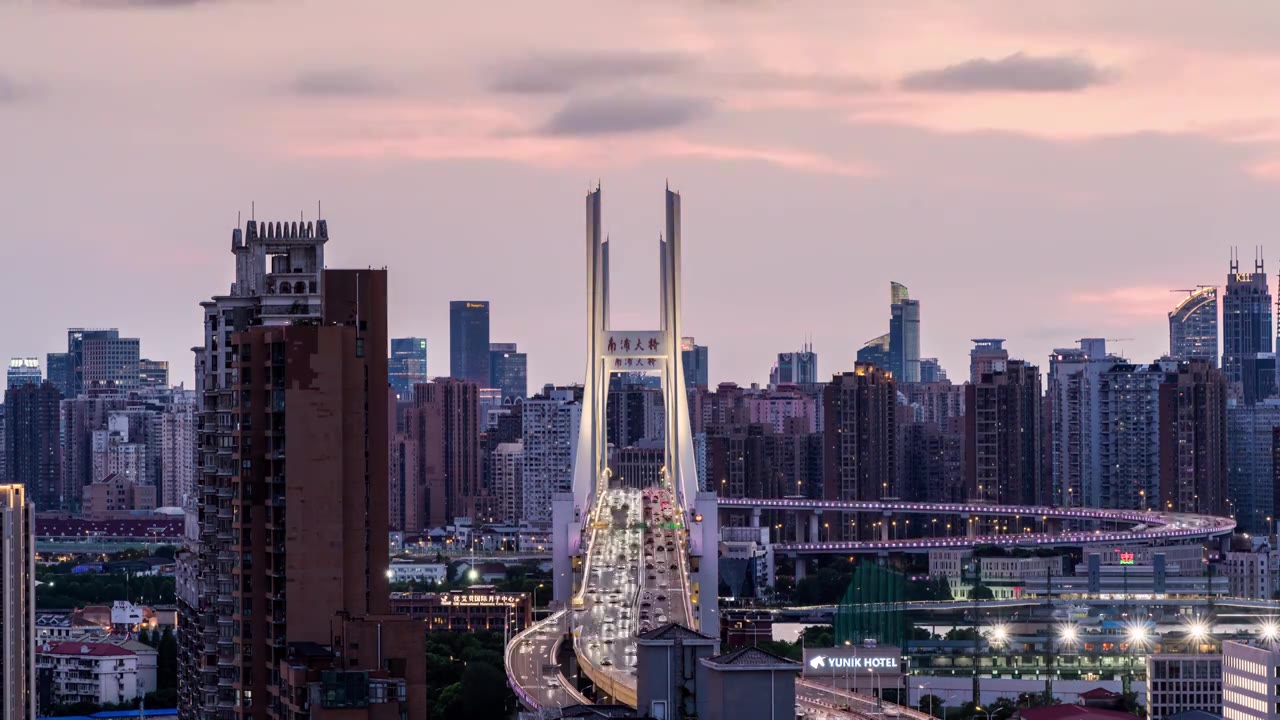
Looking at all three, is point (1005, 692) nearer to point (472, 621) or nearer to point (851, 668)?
point (851, 668)

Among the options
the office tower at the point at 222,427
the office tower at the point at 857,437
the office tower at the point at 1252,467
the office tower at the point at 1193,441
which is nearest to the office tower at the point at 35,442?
the office tower at the point at 857,437

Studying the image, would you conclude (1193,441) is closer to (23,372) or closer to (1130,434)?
(1130,434)

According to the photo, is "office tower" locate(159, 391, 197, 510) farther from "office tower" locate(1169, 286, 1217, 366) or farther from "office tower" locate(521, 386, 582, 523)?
"office tower" locate(1169, 286, 1217, 366)

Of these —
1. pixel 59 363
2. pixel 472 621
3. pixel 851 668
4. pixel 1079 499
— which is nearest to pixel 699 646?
pixel 851 668

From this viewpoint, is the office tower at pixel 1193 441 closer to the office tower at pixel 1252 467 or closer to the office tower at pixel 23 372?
the office tower at pixel 1252 467

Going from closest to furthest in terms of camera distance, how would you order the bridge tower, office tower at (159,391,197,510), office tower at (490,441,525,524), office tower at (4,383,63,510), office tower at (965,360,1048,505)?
the bridge tower
office tower at (965,360,1048,505)
office tower at (490,441,525,524)
office tower at (159,391,197,510)
office tower at (4,383,63,510)

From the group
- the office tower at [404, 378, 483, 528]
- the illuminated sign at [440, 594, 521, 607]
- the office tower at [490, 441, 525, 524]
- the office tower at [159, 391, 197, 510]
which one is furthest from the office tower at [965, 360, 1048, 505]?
the illuminated sign at [440, 594, 521, 607]
